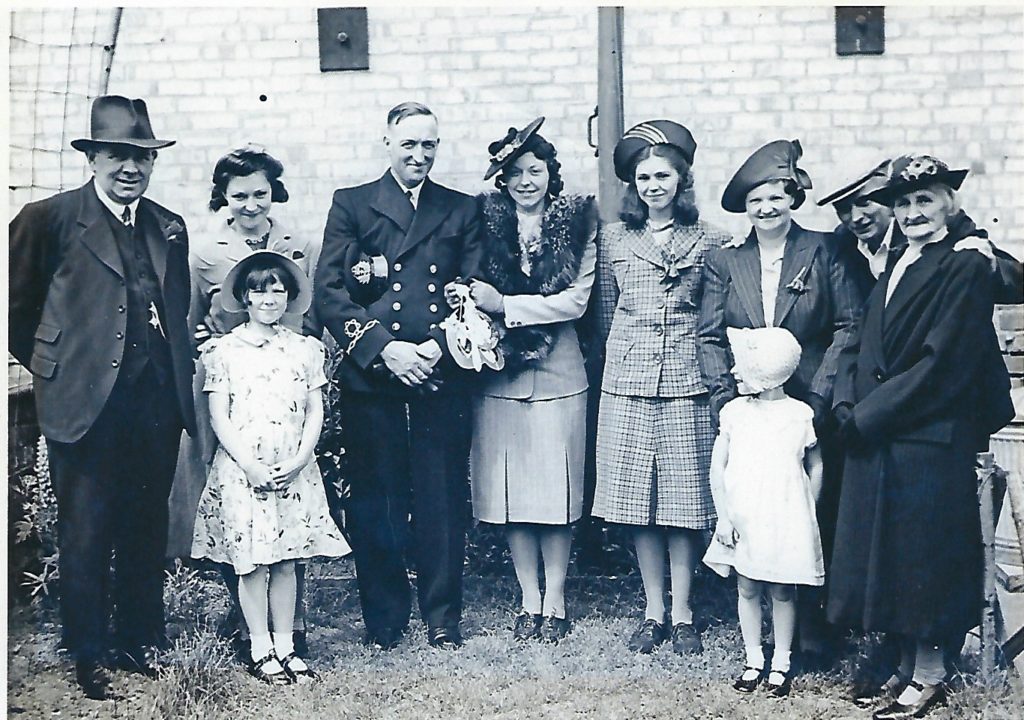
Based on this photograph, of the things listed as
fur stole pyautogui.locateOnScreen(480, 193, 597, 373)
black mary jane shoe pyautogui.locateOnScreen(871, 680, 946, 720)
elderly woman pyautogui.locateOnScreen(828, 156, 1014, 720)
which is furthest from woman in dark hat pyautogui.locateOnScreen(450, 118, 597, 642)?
black mary jane shoe pyautogui.locateOnScreen(871, 680, 946, 720)

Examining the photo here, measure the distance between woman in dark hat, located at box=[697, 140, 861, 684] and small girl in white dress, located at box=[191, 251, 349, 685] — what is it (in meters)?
1.63

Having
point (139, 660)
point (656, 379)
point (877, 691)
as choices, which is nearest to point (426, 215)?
point (656, 379)

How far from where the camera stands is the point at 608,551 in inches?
210

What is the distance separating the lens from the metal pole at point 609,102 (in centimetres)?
532

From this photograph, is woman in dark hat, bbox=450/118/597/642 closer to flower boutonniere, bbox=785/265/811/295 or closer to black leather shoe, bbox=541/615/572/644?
black leather shoe, bbox=541/615/572/644

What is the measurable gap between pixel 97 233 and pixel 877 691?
3.64 metres

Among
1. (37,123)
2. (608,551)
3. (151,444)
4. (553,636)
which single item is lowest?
(553,636)

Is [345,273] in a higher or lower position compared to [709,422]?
higher

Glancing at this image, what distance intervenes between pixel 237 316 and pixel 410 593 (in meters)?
1.34

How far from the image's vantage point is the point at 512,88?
17.7ft

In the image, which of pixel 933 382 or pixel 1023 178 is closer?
pixel 933 382

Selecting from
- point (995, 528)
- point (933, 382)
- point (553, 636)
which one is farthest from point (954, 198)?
point (553, 636)

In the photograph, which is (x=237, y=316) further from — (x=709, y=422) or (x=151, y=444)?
(x=709, y=422)

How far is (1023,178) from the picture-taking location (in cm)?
539
